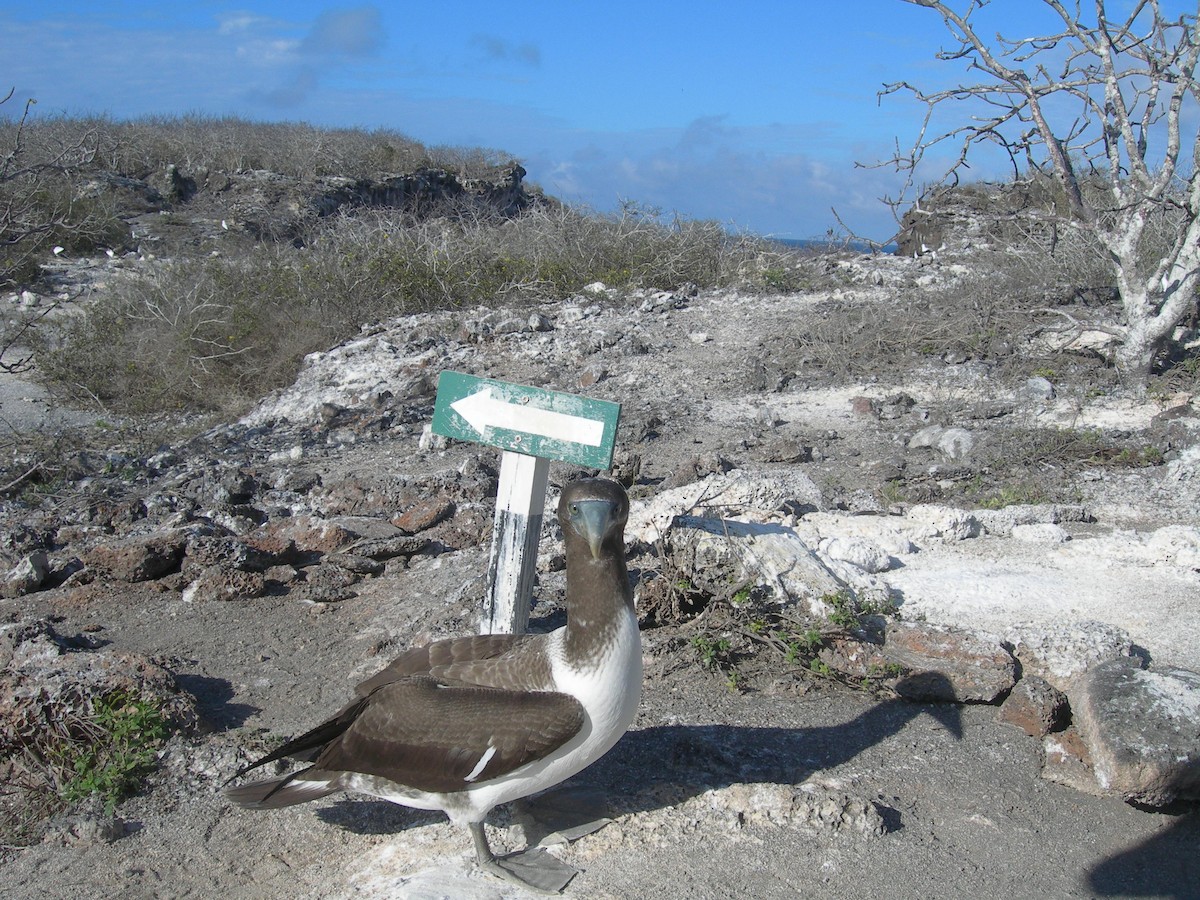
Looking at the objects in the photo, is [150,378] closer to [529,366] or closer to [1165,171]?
[529,366]

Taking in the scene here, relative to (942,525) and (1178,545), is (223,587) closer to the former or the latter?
(942,525)

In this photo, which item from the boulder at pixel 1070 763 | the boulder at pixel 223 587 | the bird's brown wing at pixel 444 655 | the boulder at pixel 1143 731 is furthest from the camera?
the boulder at pixel 223 587

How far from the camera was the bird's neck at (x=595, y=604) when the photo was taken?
2.53 metres

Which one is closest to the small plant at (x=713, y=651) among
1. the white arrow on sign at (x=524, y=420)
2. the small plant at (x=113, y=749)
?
the white arrow on sign at (x=524, y=420)

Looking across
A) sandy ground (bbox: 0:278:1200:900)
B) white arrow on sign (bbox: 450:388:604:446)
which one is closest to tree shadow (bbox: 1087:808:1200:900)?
sandy ground (bbox: 0:278:1200:900)

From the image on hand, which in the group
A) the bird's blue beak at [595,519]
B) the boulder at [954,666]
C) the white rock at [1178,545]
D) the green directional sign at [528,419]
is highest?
the green directional sign at [528,419]

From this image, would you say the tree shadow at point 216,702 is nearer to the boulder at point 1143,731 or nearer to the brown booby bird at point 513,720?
the brown booby bird at point 513,720

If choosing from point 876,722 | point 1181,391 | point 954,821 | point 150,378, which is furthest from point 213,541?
point 1181,391

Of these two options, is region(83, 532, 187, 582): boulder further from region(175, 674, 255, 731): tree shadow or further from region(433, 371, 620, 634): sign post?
region(433, 371, 620, 634): sign post

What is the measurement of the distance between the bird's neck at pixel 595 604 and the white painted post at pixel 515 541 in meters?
0.75

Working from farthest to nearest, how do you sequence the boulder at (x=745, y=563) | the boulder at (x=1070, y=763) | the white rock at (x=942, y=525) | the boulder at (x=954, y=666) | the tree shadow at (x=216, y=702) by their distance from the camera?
the white rock at (x=942, y=525) → the boulder at (x=745, y=563) → the tree shadow at (x=216, y=702) → the boulder at (x=954, y=666) → the boulder at (x=1070, y=763)

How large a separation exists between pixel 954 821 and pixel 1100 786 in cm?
51

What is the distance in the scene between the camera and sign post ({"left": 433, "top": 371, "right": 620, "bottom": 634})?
3.12m

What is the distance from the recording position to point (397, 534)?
514cm
